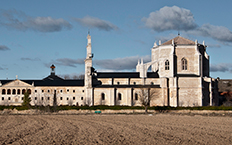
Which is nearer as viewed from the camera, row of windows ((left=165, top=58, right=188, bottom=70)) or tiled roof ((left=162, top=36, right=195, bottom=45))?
row of windows ((left=165, top=58, right=188, bottom=70))

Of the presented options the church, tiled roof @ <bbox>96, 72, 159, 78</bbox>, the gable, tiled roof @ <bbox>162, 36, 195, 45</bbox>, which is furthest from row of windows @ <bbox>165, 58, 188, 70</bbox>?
the gable

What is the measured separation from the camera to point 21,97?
6844 cm

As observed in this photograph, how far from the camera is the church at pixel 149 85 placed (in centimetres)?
6103

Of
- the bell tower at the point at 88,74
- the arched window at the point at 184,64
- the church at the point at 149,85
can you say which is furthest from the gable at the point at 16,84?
the arched window at the point at 184,64

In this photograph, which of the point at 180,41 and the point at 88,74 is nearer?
the point at 88,74

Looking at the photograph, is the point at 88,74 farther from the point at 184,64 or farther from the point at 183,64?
the point at 184,64

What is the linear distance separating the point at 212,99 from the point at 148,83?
12320mm

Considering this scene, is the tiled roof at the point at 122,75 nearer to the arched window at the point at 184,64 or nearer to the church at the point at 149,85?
the church at the point at 149,85

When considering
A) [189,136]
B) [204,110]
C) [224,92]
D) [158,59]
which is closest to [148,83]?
[158,59]

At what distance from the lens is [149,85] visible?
64.2m

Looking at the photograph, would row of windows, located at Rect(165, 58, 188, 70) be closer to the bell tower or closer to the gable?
the bell tower

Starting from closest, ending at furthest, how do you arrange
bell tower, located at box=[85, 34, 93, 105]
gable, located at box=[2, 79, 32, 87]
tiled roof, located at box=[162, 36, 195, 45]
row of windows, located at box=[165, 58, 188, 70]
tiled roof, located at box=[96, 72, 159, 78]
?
bell tower, located at box=[85, 34, 93, 105], row of windows, located at box=[165, 58, 188, 70], tiled roof, located at box=[162, 36, 195, 45], tiled roof, located at box=[96, 72, 159, 78], gable, located at box=[2, 79, 32, 87]

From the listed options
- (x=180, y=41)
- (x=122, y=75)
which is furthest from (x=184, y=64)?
(x=122, y=75)

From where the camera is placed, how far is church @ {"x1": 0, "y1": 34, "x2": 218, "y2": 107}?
200 feet
